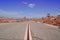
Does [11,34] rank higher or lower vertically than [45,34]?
higher

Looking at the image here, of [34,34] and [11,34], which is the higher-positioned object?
[11,34]

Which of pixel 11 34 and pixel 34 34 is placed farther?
pixel 34 34

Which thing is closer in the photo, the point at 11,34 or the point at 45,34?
the point at 11,34
